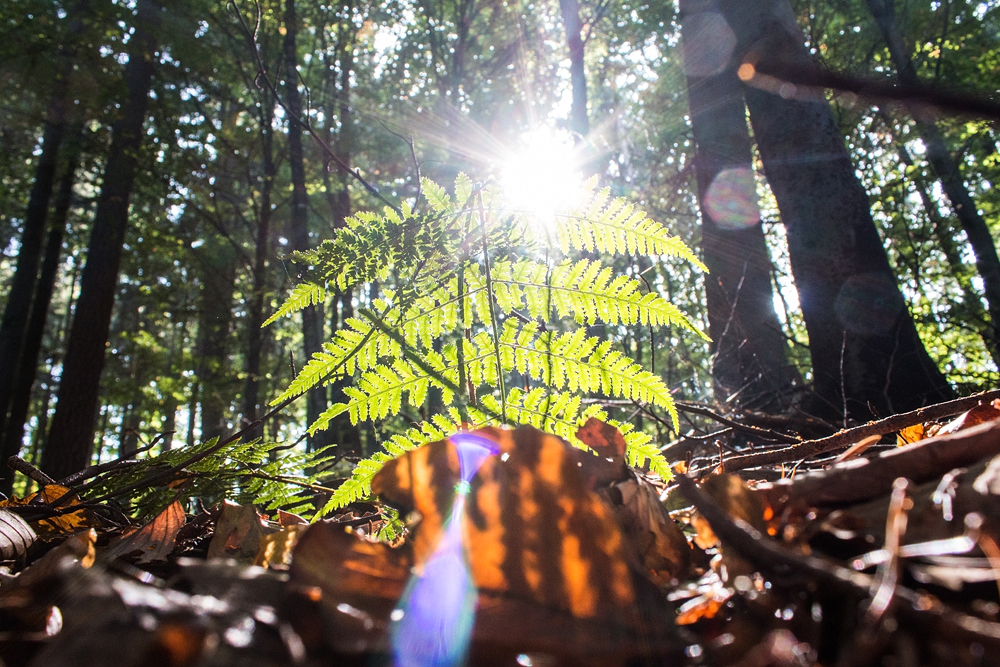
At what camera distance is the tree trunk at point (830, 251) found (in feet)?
11.5

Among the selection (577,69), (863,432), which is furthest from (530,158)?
(577,69)

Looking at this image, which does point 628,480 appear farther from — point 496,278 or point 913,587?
point 496,278

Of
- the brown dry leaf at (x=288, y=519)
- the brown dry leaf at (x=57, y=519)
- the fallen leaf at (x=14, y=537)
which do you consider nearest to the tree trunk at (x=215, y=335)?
the brown dry leaf at (x=57, y=519)

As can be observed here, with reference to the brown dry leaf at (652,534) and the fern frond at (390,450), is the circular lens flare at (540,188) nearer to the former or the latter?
the fern frond at (390,450)

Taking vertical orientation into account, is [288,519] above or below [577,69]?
below

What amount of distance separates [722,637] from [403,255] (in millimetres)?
1202

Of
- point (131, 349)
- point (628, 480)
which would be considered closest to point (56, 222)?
Result: point (131, 349)

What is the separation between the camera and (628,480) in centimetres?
91

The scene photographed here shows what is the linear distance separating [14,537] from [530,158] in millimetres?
1566

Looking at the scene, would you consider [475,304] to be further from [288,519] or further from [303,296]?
[288,519]

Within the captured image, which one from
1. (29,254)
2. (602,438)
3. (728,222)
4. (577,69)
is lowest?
(602,438)

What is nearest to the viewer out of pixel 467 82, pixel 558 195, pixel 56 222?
pixel 558 195

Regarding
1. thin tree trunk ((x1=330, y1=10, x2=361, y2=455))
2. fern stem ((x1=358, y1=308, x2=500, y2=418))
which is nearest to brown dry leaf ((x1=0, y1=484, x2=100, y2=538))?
fern stem ((x1=358, y1=308, x2=500, y2=418))

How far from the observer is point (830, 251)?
4008mm
